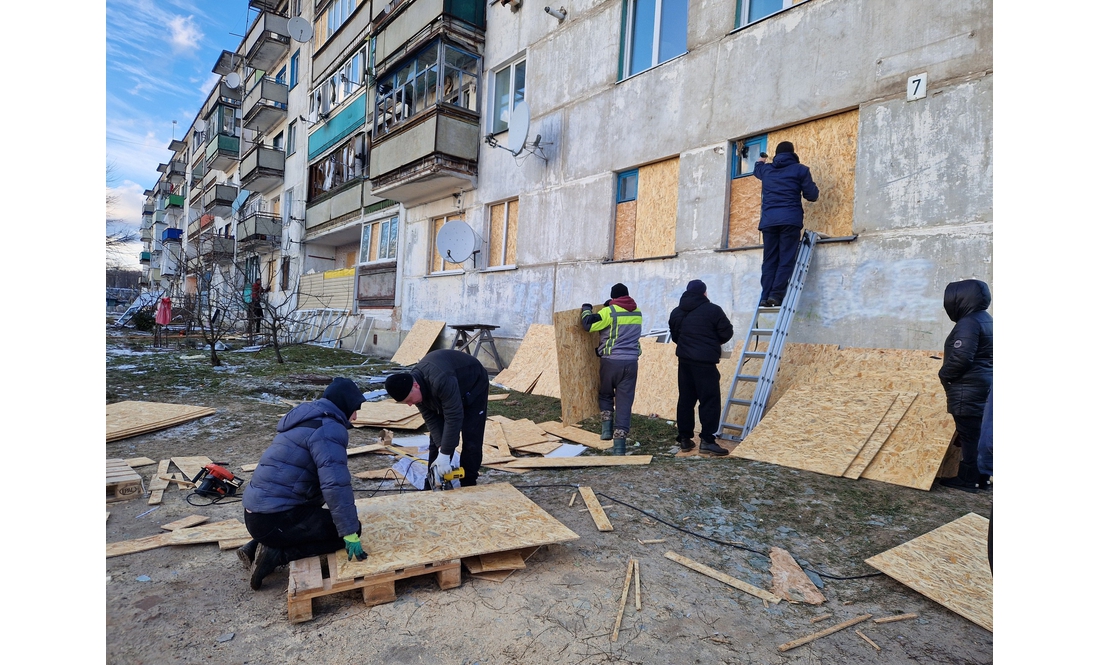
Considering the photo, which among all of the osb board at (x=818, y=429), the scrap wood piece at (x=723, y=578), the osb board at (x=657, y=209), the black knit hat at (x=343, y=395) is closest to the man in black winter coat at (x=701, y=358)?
the osb board at (x=818, y=429)

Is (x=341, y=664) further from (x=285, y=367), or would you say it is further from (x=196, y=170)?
(x=196, y=170)

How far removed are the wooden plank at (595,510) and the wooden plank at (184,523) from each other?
307 centimetres

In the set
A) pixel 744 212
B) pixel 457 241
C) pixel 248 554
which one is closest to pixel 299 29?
pixel 457 241

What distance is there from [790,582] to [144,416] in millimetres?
7945

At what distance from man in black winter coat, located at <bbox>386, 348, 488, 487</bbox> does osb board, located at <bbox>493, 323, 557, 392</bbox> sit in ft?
18.9

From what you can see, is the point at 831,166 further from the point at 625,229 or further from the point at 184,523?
the point at 184,523

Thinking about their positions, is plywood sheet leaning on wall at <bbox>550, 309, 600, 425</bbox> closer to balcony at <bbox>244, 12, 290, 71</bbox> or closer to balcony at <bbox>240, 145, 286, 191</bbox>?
balcony at <bbox>240, 145, 286, 191</bbox>

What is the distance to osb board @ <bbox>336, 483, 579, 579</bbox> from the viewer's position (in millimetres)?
3463

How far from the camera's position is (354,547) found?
134 inches

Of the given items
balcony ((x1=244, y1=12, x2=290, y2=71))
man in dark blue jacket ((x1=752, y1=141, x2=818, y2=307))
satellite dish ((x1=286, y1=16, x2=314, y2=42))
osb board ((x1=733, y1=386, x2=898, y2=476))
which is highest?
balcony ((x1=244, y1=12, x2=290, y2=71))

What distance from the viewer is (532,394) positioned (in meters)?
10.7

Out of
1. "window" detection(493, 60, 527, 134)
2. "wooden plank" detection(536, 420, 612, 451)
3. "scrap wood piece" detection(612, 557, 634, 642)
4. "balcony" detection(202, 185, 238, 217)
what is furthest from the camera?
"balcony" detection(202, 185, 238, 217)

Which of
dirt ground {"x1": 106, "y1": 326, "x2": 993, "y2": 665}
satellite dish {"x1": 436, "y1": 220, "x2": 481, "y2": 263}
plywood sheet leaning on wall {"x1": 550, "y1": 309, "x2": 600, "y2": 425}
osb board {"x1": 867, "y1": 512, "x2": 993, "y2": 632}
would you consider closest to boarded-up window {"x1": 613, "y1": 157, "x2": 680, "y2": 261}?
plywood sheet leaning on wall {"x1": 550, "y1": 309, "x2": 600, "y2": 425}
